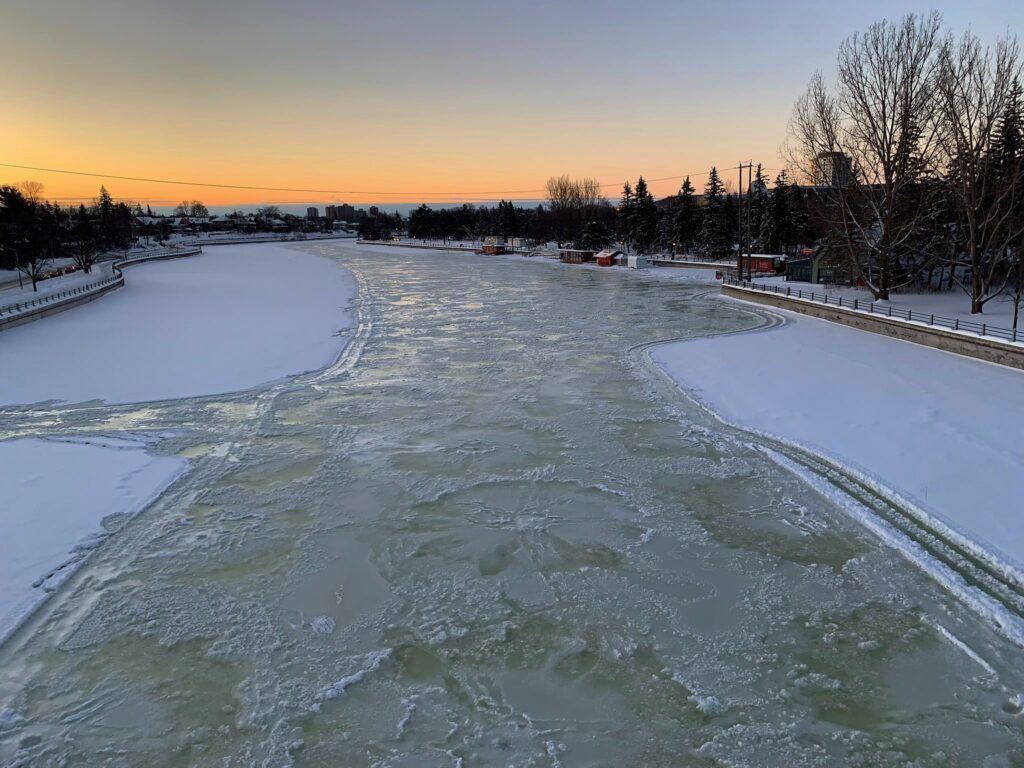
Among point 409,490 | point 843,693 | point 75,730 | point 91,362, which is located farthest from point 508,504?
point 91,362

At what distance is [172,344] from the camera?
89.0 feet

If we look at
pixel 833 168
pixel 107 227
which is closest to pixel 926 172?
pixel 833 168

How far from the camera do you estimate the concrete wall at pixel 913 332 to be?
20.3 meters

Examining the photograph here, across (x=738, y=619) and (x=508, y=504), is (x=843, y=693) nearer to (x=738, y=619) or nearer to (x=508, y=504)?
(x=738, y=619)

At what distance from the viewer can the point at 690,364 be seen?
73.5ft

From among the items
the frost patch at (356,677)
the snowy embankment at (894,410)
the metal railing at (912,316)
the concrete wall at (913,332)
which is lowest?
the frost patch at (356,677)

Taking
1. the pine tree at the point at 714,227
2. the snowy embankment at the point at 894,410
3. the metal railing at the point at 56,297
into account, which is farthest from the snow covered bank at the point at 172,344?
the pine tree at the point at 714,227

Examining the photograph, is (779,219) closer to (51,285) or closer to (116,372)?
(116,372)

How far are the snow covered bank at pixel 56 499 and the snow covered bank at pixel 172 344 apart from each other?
16.5 ft

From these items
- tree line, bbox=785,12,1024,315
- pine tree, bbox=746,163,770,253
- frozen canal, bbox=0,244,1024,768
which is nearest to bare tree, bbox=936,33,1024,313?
tree line, bbox=785,12,1024,315

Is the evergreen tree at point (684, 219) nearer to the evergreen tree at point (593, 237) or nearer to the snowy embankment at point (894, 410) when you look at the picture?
the evergreen tree at point (593, 237)

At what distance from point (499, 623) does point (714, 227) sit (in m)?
70.1

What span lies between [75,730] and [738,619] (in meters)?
7.34

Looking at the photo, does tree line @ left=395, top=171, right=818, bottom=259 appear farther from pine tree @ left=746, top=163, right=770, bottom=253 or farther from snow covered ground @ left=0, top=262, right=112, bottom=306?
snow covered ground @ left=0, top=262, right=112, bottom=306
